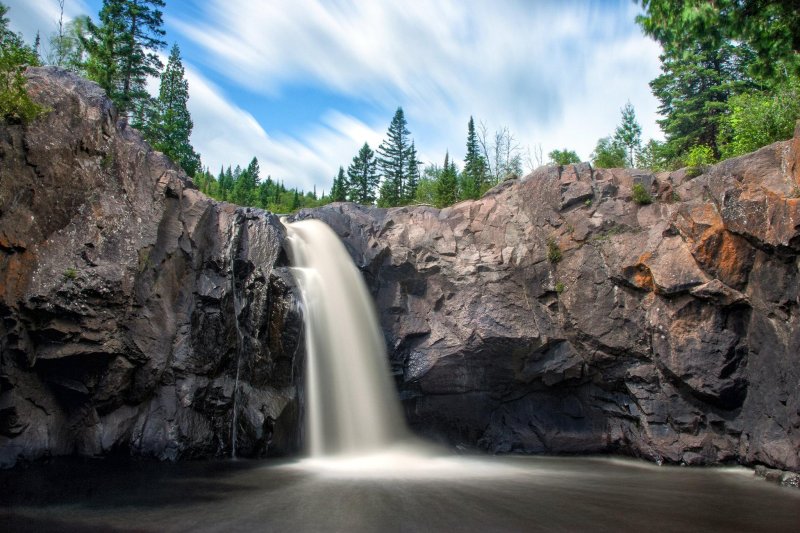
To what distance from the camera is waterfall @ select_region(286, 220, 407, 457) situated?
14602 millimetres

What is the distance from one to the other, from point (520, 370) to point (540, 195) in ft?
21.4

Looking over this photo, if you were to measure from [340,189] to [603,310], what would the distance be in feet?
165

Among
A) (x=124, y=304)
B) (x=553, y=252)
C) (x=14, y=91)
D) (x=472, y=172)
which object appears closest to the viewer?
(x=14, y=91)

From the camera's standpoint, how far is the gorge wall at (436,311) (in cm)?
1191

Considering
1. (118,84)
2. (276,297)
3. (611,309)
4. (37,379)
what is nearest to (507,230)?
(611,309)

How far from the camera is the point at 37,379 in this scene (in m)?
11.6

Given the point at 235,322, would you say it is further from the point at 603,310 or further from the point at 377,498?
the point at 603,310

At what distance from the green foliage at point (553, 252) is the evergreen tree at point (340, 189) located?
40915mm

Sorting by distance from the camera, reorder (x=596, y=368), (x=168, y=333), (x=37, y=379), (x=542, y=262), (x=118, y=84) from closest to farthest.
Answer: (x=37, y=379) → (x=168, y=333) → (x=596, y=368) → (x=542, y=262) → (x=118, y=84)

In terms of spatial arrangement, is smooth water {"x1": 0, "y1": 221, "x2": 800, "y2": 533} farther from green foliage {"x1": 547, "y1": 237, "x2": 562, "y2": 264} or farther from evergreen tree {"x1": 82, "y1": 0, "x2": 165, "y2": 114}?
evergreen tree {"x1": 82, "y1": 0, "x2": 165, "y2": 114}

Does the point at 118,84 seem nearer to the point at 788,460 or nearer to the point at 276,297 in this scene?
the point at 276,297

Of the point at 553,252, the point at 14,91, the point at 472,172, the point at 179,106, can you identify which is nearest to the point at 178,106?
the point at 179,106

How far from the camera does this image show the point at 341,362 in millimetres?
15391

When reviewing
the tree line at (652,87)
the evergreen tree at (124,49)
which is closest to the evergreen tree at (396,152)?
the tree line at (652,87)
